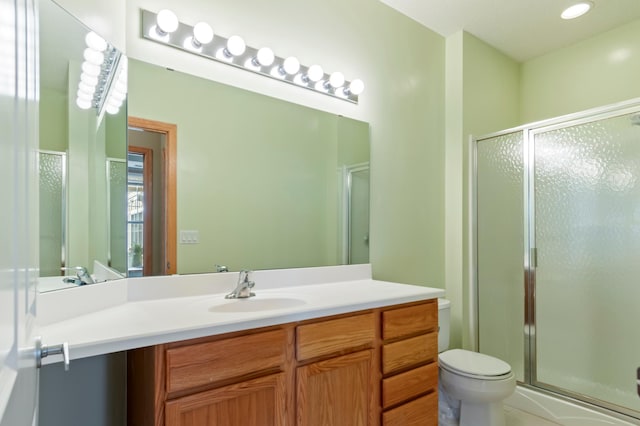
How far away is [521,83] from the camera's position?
9.96 ft

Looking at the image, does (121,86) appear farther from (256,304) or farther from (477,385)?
(477,385)

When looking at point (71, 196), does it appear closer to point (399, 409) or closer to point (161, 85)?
point (161, 85)

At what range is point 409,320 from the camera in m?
1.58

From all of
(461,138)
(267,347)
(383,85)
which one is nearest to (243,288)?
(267,347)

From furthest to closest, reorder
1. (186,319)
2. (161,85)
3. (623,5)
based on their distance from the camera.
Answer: (623,5) → (161,85) → (186,319)

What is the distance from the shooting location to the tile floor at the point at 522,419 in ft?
6.99

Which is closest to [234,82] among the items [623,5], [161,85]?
[161,85]

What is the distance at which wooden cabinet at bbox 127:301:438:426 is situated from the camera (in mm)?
1007

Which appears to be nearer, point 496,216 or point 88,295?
point 88,295

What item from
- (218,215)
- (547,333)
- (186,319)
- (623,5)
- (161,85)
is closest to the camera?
(186,319)

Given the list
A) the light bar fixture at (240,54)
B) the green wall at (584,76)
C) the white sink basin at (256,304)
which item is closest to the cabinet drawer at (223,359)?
the white sink basin at (256,304)

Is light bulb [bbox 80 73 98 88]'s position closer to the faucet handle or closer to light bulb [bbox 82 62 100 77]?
light bulb [bbox 82 62 100 77]

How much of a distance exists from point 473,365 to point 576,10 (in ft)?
7.70

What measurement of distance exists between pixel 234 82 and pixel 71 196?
874mm
